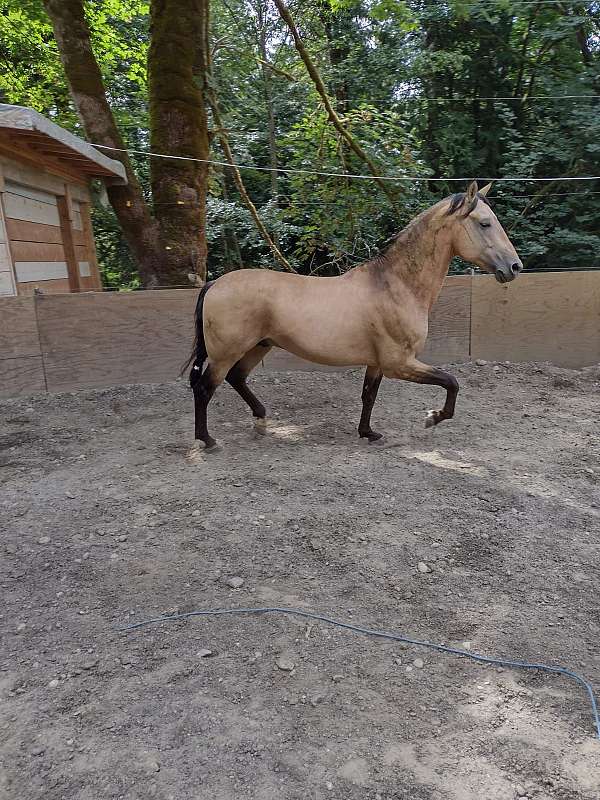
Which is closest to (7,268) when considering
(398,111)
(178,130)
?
(178,130)

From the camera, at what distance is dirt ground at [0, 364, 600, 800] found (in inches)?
73.7

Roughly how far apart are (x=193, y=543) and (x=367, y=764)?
160cm

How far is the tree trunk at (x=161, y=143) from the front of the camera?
259 inches

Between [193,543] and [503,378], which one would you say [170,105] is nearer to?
[503,378]

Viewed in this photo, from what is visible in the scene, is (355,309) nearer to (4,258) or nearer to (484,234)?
(484,234)

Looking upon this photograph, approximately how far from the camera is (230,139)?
10.5 metres

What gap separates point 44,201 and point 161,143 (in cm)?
159

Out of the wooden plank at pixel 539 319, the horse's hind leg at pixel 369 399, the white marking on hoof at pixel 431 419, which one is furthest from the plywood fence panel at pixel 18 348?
the wooden plank at pixel 539 319

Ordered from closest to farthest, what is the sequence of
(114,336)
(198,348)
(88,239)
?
1. (198,348)
2. (114,336)
3. (88,239)

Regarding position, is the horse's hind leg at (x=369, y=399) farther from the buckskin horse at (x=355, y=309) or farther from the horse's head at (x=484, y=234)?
the horse's head at (x=484, y=234)

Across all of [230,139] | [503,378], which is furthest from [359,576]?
[230,139]

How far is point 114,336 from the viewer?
5.97 metres

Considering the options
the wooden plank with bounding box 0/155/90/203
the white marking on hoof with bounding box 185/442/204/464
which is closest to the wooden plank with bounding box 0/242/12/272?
the wooden plank with bounding box 0/155/90/203

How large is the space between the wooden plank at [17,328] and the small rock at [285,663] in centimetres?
450
